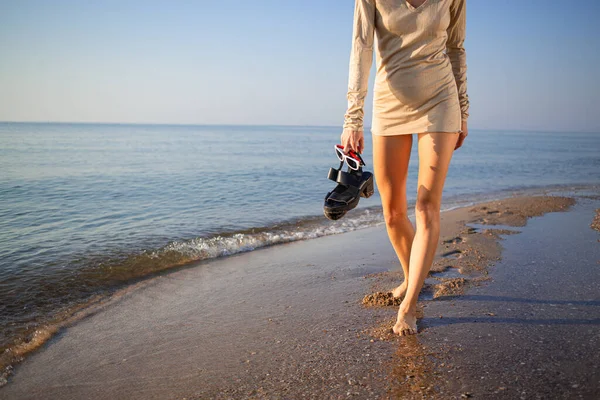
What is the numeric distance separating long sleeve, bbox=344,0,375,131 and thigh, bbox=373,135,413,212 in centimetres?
25

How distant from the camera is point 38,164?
16.7m

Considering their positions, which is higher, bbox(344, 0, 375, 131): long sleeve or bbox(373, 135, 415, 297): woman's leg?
bbox(344, 0, 375, 131): long sleeve

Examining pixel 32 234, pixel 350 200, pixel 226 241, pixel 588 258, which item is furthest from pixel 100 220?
pixel 588 258

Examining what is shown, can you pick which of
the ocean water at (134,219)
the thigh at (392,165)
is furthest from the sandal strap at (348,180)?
the ocean water at (134,219)

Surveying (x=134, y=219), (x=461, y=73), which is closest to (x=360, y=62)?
(x=461, y=73)

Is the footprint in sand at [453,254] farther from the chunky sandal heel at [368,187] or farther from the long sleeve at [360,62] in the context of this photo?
the long sleeve at [360,62]

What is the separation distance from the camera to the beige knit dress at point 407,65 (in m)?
2.43

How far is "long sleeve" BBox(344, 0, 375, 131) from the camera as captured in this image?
A: 249cm

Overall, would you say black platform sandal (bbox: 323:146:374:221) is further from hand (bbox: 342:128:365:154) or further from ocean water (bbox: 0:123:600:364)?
ocean water (bbox: 0:123:600:364)

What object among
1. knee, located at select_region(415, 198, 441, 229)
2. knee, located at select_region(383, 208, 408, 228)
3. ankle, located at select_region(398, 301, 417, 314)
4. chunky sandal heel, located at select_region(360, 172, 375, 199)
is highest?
chunky sandal heel, located at select_region(360, 172, 375, 199)

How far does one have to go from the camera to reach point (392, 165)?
105 inches

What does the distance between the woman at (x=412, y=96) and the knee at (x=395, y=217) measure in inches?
9.6

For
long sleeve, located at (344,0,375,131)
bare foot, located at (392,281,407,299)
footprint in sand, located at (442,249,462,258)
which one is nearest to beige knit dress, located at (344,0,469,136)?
long sleeve, located at (344,0,375,131)

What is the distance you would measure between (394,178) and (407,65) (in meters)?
0.69
